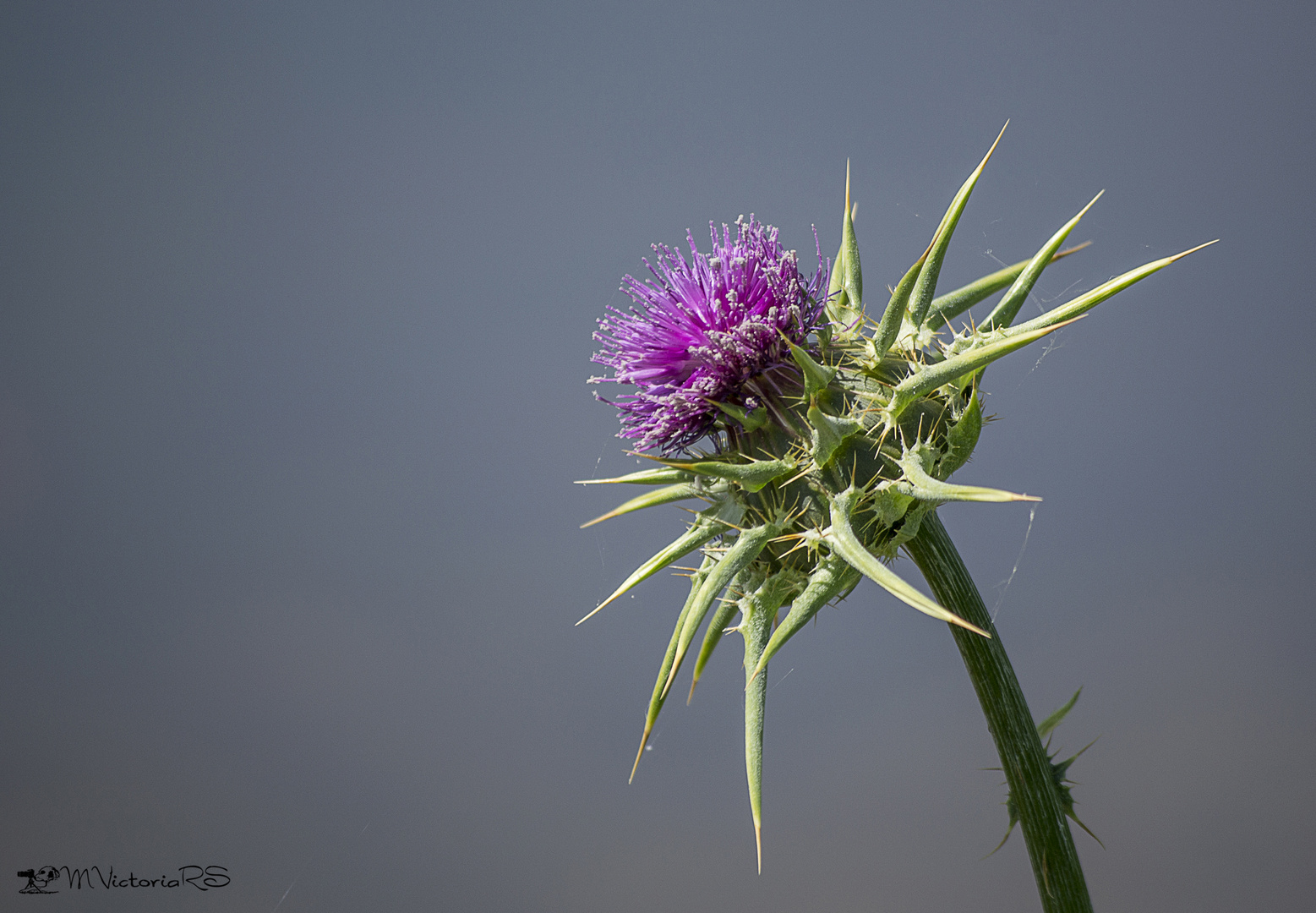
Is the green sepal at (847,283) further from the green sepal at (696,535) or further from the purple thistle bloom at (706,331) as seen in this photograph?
the green sepal at (696,535)

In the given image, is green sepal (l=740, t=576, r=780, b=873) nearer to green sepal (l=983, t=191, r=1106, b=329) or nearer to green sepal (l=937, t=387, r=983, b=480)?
green sepal (l=937, t=387, r=983, b=480)

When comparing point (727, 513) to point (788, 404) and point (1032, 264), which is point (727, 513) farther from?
point (1032, 264)

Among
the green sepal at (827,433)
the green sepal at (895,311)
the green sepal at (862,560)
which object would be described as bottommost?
the green sepal at (862,560)

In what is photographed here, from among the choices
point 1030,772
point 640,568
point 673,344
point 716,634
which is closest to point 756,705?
point 716,634

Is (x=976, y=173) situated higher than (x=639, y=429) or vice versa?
(x=976, y=173)

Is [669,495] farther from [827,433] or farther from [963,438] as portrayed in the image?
[963,438]

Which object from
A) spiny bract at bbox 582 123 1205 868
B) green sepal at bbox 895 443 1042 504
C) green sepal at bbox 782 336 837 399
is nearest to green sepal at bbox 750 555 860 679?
spiny bract at bbox 582 123 1205 868

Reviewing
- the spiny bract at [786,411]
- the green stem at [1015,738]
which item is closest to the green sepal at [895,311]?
the spiny bract at [786,411]
